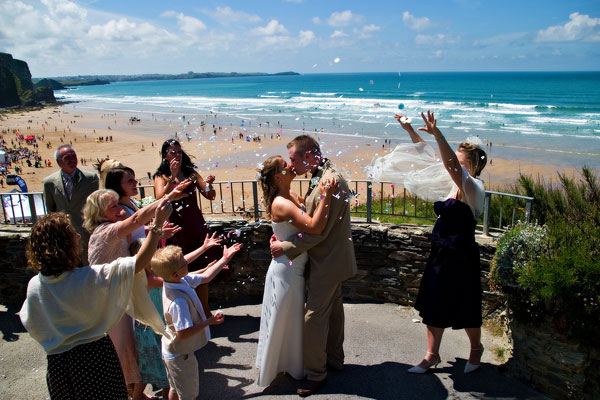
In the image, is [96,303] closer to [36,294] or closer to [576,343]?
[36,294]

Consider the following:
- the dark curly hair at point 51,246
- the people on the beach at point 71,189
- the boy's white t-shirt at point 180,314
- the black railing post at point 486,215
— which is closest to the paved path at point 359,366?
the boy's white t-shirt at point 180,314

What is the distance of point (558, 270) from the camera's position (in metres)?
3.44

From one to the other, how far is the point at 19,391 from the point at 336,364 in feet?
9.91

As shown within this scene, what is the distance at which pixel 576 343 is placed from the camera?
3.43 m

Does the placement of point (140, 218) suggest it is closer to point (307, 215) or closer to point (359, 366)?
point (307, 215)

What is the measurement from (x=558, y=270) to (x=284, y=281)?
218 centimetres

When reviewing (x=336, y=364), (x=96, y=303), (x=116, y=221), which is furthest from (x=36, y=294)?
(x=336, y=364)

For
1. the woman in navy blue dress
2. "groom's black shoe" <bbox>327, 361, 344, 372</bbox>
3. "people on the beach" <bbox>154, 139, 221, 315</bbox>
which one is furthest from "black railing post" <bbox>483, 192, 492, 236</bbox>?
"people on the beach" <bbox>154, 139, 221, 315</bbox>

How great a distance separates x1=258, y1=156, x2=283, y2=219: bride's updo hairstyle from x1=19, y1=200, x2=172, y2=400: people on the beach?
44.8 inches

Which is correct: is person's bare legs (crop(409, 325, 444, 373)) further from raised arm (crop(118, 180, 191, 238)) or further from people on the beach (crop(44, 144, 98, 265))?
people on the beach (crop(44, 144, 98, 265))

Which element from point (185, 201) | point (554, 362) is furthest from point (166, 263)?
point (554, 362)

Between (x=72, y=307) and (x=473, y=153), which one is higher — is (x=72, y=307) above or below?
below

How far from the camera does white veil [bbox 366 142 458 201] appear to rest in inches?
159

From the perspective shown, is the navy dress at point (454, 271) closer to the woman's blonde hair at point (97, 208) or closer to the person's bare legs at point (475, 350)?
the person's bare legs at point (475, 350)
